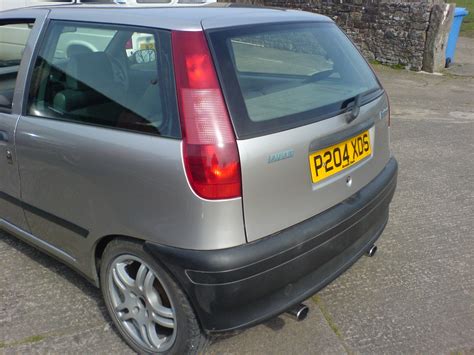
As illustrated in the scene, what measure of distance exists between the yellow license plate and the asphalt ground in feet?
2.87

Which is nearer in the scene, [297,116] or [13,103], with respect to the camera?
[297,116]

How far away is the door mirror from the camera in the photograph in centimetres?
208

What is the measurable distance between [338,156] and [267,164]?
1.64ft

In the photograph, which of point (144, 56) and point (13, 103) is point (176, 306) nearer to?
point (144, 56)

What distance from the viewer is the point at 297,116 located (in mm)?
2129

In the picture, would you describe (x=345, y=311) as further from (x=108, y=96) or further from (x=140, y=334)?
(x=108, y=96)

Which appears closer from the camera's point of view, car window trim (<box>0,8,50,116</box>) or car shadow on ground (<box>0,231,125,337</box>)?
car window trim (<box>0,8,50,116</box>)

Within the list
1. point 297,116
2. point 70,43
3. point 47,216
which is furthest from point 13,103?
point 297,116

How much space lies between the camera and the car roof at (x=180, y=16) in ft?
6.82

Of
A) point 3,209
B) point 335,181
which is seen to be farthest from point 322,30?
point 3,209

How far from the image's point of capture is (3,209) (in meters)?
2.98

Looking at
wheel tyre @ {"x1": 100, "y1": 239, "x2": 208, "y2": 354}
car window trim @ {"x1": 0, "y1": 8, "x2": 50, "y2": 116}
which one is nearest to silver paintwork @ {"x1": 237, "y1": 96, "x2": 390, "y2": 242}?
wheel tyre @ {"x1": 100, "y1": 239, "x2": 208, "y2": 354}

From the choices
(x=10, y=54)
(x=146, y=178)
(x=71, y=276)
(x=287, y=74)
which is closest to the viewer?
(x=146, y=178)

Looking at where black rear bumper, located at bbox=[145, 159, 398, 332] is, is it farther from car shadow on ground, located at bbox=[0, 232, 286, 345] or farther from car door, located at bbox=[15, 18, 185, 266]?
car shadow on ground, located at bbox=[0, 232, 286, 345]
